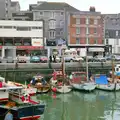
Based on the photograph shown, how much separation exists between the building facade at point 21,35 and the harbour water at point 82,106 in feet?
82.5

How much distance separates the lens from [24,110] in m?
22.5

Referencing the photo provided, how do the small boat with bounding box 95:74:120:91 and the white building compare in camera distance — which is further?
Result: the white building

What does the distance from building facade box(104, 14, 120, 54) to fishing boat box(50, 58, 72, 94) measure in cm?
3015

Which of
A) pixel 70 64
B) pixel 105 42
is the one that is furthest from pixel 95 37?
pixel 70 64

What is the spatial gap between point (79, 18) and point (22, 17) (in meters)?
12.0

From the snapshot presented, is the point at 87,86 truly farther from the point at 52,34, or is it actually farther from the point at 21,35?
the point at 52,34

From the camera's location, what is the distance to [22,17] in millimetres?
71125

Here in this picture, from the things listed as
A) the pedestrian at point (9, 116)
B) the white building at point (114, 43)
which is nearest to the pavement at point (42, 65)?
the white building at point (114, 43)

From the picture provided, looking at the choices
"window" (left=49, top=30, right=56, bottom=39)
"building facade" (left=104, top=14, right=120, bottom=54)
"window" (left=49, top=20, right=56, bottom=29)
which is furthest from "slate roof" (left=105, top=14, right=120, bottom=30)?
"window" (left=49, top=30, right=56, bottom=39)

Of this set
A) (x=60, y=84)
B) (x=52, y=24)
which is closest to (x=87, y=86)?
(x=60, y=84)

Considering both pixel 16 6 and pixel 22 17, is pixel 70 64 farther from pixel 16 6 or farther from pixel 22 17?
pixel 16 6

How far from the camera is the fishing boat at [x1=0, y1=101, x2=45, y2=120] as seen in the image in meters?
22.3

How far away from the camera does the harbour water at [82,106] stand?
2664 cm

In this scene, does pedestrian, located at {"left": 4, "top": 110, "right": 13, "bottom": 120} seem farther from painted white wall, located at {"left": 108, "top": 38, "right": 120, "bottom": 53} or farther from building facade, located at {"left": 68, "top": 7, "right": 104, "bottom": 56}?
painted white wall, located at {"left": 108, "top": 38, "right": 120, "bottom": 53}
